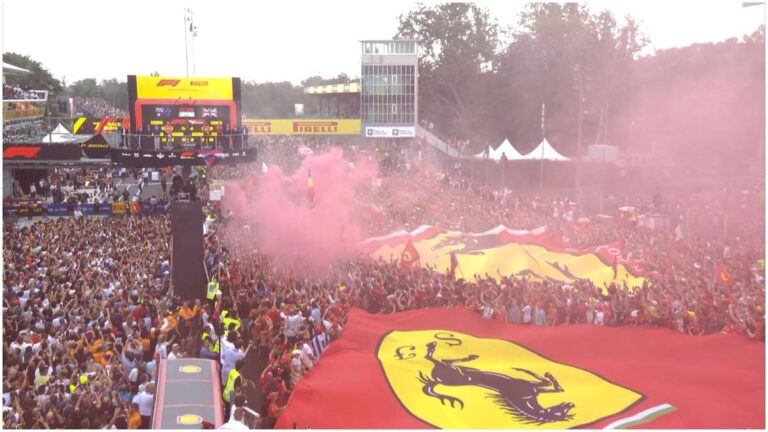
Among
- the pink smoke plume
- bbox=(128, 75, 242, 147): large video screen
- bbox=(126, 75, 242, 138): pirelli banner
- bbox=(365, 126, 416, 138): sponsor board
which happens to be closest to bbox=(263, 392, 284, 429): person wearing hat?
the pink smoke plume

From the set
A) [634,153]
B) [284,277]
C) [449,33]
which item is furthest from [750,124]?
[284,277]

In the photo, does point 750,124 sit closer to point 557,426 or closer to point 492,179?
point 492,179

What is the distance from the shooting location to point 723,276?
57.8 feet

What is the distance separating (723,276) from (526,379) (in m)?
7.89

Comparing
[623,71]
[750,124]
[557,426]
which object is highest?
[623,71]

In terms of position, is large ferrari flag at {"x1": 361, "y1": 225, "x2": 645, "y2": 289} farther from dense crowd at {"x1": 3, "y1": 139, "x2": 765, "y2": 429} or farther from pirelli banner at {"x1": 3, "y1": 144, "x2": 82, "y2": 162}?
pirelli banner at {"x1": 3, "y1": 144, "x2": 82, "y2": 162}

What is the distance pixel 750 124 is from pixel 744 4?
1715 inches

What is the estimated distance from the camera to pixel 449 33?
7731 centimetres

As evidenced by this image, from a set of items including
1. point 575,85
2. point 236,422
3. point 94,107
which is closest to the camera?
point 236,422

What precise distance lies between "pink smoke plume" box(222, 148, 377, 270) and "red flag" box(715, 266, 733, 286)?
31.0 feet

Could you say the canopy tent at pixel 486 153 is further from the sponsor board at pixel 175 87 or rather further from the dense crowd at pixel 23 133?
the dense crowd at pixel 23 133

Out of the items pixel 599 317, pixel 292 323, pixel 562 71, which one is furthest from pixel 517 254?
pixel 562 71

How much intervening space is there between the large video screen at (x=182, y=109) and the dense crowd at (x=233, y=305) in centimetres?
676

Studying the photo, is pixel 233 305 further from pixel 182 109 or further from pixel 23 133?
pixel 23 133
